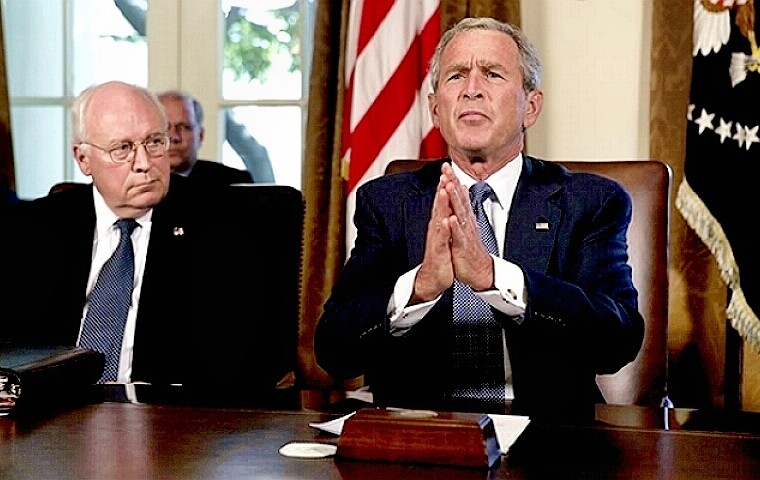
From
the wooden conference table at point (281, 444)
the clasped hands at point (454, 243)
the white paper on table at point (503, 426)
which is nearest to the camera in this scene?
the wooden conference table at point (281, 444)

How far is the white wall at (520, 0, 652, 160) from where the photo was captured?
13.1ft

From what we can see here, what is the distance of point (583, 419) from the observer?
A: 68.1 inches

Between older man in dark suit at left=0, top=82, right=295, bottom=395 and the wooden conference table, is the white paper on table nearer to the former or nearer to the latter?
the wooden conference table

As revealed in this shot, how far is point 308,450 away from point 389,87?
7.80 feet

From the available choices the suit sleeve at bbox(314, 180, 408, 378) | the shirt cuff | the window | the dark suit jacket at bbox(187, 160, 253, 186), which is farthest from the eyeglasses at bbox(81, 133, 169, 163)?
the window

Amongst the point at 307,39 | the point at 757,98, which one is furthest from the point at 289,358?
the point at 307,39

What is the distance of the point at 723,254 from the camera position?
3.44 metres

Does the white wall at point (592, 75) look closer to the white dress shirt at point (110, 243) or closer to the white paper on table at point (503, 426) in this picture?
the white dress shirt at point (110, 243)

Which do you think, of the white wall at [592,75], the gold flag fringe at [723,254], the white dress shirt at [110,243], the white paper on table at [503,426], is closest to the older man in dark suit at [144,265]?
the white dress shirt at [110,243]

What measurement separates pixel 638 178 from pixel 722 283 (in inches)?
52.7

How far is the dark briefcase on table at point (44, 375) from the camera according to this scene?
5.84 feet

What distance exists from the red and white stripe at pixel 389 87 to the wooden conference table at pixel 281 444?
6.48 ft

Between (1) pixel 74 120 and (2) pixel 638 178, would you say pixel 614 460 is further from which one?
(1) pixel 74 120

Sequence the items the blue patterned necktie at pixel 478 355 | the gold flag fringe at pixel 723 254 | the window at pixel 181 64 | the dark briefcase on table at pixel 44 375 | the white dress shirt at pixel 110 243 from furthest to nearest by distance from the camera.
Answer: the window at pixel 181 64
the gold flag fringe at pixel 723 254
the white dress shirt at pixel 110 243
the blue patterned necktie at pixel 478 355
the dark briefcase on table at pixel 44 375
